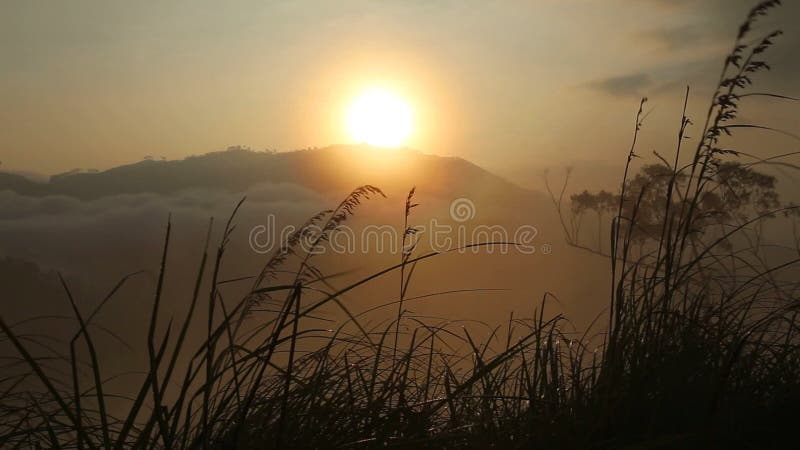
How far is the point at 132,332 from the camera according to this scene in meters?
124

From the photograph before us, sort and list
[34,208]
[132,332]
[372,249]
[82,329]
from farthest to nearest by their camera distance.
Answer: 1. [34,208]
2. [372,249]
3. [132,332]
4. [82,329]

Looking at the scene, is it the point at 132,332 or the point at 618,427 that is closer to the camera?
the point at 618,427

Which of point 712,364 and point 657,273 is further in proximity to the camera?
point 657,273

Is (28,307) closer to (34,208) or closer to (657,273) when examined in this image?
(34,208)

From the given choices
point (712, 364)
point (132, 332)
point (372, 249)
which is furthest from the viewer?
point (372, 249)

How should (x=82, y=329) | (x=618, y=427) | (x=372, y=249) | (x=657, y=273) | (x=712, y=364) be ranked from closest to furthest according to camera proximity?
(x=82, y=329) < (x=618, y=427) < (x=712, y=364) < (x=657, y=273) < (x=372, y=249)

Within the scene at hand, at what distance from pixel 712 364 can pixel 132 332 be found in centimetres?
13248

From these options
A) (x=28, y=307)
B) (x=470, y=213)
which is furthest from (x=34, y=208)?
(x=470, y=213)

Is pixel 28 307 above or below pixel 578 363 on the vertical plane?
below

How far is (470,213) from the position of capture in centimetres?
16675

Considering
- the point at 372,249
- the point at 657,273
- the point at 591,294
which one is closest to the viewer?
the point at 657,273

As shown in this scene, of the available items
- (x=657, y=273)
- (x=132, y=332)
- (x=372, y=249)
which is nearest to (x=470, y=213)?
(x=372, y=249)

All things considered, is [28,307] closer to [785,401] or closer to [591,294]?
[591,294]

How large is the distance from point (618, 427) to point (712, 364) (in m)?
0.50
